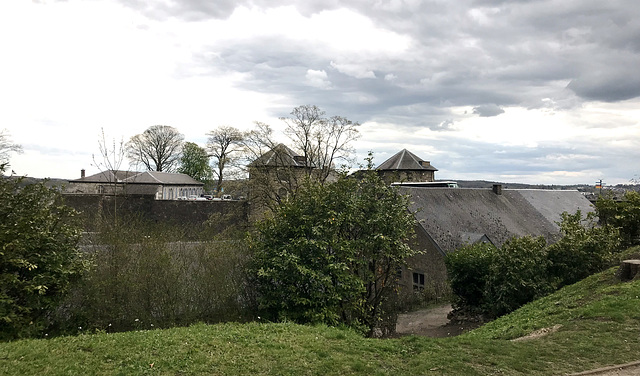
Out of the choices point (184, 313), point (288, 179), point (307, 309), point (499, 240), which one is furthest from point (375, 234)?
point (288, 179)

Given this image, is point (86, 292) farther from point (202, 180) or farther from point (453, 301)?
point (202, 180)

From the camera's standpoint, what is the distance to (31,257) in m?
9.98

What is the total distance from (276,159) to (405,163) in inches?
970

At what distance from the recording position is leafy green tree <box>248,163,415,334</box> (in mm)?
11828

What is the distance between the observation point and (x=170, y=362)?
24.3 feet

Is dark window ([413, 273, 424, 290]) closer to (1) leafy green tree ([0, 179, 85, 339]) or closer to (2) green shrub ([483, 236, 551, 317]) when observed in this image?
(2) green shrub ([483, 236, 551, 317])

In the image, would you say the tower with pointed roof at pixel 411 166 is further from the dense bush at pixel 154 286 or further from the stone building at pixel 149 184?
the dense bush at pixel 154 286

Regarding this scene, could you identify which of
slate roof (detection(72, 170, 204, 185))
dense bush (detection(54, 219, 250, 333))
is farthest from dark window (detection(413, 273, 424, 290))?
slate roof (detection(72, 170, 204, 185))

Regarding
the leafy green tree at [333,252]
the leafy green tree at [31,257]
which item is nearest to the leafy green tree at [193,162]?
the leafy green tree at [333,252]

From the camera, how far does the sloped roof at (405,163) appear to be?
54000mm

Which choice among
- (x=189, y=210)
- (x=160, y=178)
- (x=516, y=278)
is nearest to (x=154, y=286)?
(x=516, y=278)

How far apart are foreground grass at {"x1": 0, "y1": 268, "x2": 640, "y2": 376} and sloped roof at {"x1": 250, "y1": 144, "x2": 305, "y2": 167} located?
23.7m

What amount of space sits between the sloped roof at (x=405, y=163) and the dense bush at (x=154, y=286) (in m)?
42.4

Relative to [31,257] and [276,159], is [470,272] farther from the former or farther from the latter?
[276,159]
